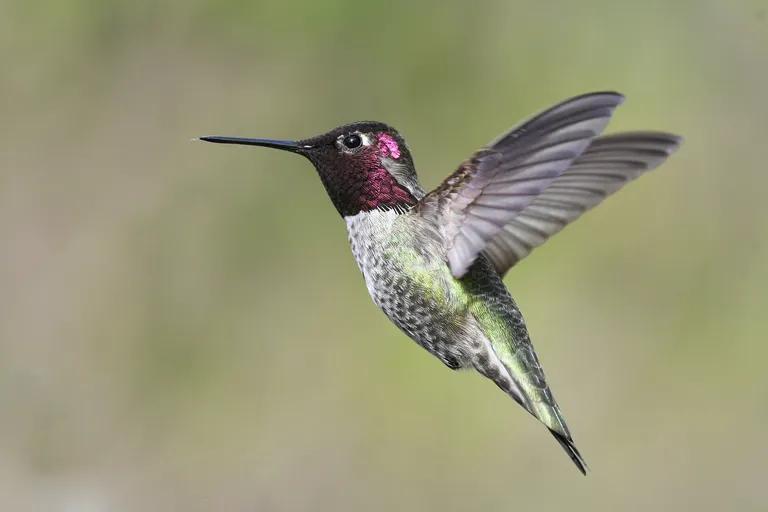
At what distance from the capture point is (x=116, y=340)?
5484 mm

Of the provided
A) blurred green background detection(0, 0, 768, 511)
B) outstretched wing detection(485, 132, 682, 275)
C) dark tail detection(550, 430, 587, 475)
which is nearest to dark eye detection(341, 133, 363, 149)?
outstretched wing detection(485, 132, 682, 275)

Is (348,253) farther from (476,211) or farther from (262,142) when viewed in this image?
(262,142)

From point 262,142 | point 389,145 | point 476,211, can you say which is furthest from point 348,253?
point 262,142

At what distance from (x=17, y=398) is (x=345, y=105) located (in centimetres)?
226

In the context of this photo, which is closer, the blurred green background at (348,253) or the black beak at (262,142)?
the black beak at (262,142)

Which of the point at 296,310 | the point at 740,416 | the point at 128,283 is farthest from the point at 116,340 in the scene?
the point at 740,416

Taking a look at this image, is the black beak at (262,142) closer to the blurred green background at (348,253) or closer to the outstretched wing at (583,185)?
the outstretched wing at (583,185)

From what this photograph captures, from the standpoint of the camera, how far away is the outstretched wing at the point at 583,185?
73.1 inches

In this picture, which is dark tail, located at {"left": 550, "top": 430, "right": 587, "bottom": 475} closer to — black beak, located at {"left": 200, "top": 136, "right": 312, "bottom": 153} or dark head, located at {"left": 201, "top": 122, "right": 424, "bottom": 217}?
dark head, located at {"left": 201, "top": 122, "right": 424, "bottom": 217}

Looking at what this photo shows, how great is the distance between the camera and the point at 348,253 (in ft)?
18.9

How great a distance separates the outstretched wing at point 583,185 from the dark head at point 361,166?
0.77ft

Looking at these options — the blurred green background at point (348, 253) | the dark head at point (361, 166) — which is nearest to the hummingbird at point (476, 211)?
the dark head at point (361, 166)

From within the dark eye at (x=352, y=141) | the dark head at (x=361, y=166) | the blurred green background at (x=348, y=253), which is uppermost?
Result: the dark eye at (x=352, y=141)

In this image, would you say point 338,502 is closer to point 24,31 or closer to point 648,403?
point 648,403
